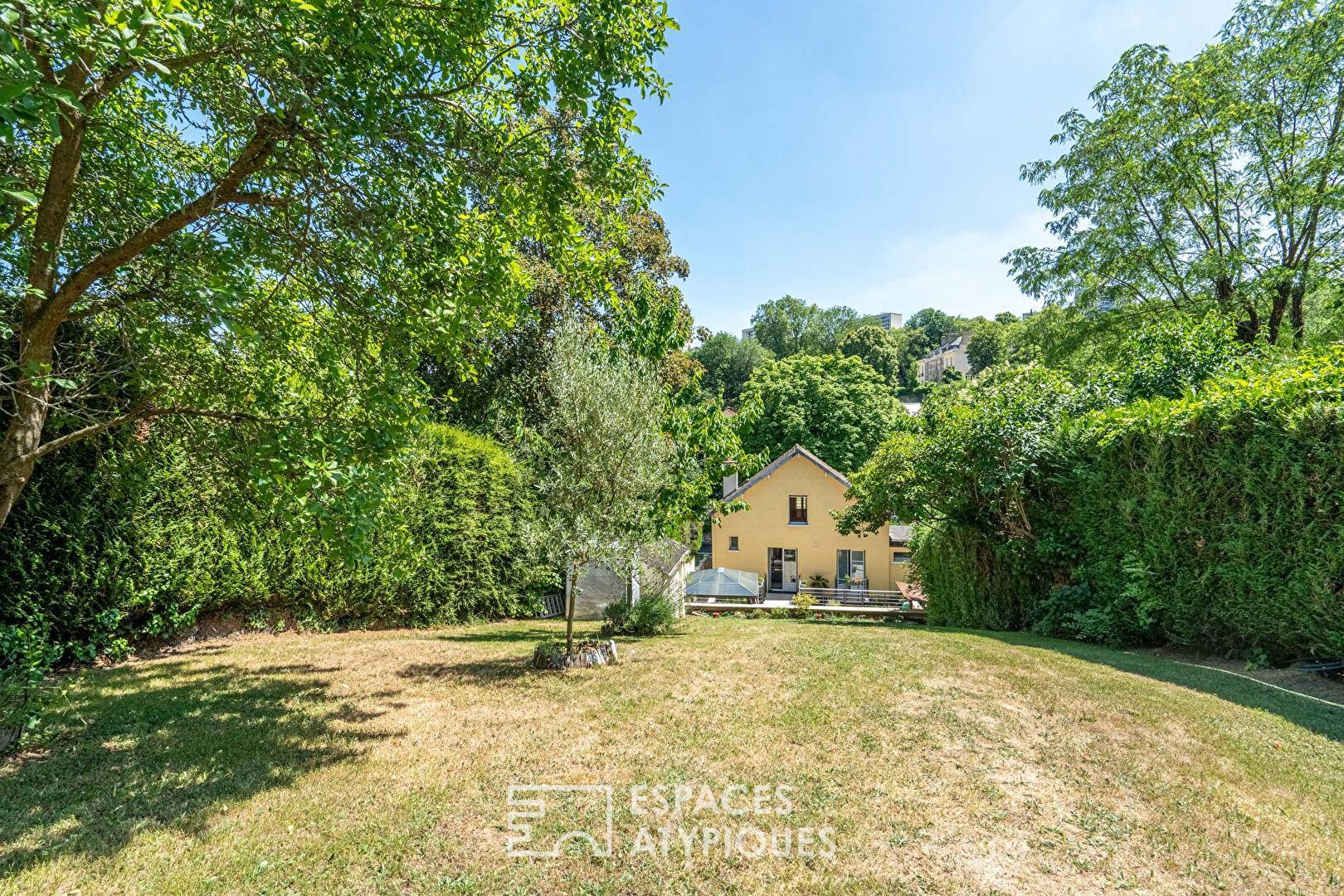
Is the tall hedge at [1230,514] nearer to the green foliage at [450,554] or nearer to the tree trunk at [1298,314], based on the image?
the tree trunk at [1298,314]

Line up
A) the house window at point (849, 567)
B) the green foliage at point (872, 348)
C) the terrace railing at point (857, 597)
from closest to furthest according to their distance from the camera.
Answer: the terrace railing at point (857, 597)
the house window at point (849, 567)
the green foliage at point (872, 348)

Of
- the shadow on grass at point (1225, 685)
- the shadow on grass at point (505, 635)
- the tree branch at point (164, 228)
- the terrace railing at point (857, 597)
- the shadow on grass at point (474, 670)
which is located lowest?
the terrace railing at point (857, 597)

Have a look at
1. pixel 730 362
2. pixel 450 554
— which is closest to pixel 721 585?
pixel 450 554

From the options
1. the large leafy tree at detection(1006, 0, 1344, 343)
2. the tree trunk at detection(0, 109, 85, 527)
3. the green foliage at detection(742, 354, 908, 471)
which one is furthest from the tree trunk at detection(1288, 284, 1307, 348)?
the tree trunk at detection(0, 109, 85, 527)

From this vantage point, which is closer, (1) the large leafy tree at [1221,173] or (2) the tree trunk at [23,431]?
(2) the tree trunk at [23,431]

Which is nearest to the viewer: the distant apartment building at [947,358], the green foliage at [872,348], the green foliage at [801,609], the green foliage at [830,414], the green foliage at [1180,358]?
the green foliage at [1180,358]

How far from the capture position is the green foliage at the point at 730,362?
4988 centimetres

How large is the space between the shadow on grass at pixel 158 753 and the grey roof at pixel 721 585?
14.9 m

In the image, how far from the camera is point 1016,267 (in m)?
17.6

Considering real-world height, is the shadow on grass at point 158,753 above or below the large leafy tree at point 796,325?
below

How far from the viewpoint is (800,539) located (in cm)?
2692

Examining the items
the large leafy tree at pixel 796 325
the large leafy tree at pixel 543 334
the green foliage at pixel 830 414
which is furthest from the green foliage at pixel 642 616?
the large leafy tree at pixel 796 325

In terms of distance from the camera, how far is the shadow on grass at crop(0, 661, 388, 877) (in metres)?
3.27

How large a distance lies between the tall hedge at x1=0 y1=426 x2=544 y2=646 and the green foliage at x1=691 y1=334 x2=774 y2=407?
3826 centimetres
